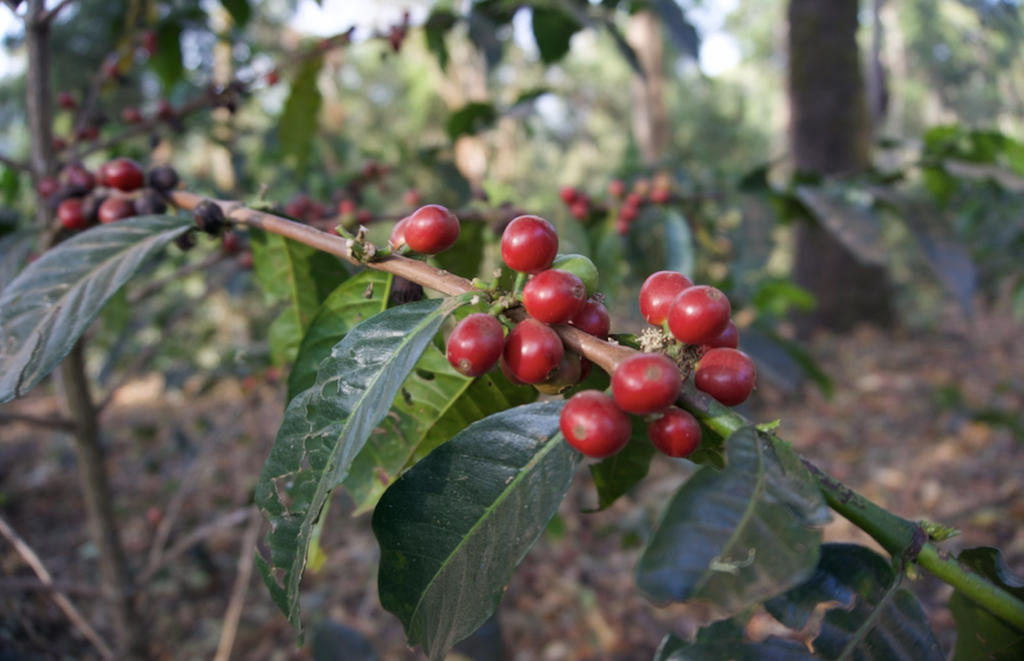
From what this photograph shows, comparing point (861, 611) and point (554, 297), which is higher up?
point (554, 297)

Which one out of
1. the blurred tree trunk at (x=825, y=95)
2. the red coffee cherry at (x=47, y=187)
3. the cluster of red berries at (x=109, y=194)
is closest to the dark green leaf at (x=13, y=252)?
the red coffee cherry at (x=47, y=187)

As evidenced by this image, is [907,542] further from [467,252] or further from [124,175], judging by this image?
[124,175]

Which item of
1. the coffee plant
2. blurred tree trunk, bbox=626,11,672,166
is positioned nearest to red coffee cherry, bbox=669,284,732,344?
the coffee plant

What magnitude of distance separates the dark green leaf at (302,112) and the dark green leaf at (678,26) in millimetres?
1185

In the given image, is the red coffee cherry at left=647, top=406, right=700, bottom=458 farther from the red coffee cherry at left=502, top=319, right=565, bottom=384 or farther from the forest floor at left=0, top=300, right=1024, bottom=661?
the forest floor at left=0, top=300, right=1024, bottom=661

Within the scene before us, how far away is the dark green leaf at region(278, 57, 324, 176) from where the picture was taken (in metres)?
2.04

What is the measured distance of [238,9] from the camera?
1979mm

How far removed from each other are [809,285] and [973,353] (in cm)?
213

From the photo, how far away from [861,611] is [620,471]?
12.7 inches

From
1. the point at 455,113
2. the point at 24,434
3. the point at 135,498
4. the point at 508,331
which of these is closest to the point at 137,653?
the point at 508,331

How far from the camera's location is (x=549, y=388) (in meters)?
0.70

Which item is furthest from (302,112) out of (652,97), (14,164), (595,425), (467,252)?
(652,97)

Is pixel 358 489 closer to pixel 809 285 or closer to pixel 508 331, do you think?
pixel 508 331

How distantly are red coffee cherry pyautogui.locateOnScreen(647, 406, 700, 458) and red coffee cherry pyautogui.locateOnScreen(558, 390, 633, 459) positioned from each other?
4 centimetres
